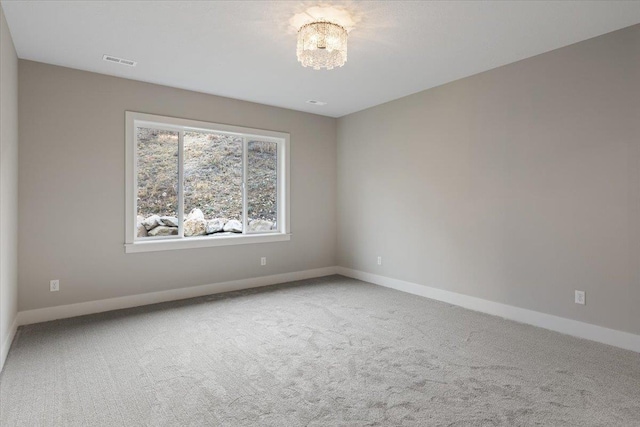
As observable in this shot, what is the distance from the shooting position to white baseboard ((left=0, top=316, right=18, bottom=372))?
2.70m

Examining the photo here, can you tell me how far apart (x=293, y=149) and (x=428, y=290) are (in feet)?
9.36

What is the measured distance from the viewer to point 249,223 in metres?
5.37

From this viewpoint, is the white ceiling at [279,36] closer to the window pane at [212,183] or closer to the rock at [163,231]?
the window pane at [212,183]

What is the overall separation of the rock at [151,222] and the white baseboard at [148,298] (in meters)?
0.82

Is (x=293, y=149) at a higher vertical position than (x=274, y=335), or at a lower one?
higher

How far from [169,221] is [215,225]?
633 mm

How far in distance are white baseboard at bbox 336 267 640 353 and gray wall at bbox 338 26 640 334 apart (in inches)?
2.7

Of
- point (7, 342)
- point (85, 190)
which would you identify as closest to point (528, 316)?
point (7, 342)

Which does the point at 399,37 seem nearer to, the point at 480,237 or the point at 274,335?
the point at 480,237

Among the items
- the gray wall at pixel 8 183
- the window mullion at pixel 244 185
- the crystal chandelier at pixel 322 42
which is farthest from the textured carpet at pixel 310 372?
the crystal chandelier at pixel 322 42

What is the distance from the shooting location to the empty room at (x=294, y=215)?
245cm

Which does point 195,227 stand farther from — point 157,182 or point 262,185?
point 262,185

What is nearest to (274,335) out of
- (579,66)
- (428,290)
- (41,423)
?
(41,423)

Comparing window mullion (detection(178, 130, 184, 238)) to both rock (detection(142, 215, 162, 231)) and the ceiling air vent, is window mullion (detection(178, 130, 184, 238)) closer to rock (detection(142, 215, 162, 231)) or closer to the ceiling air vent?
rock (detection(142, 215, 162, 231))
